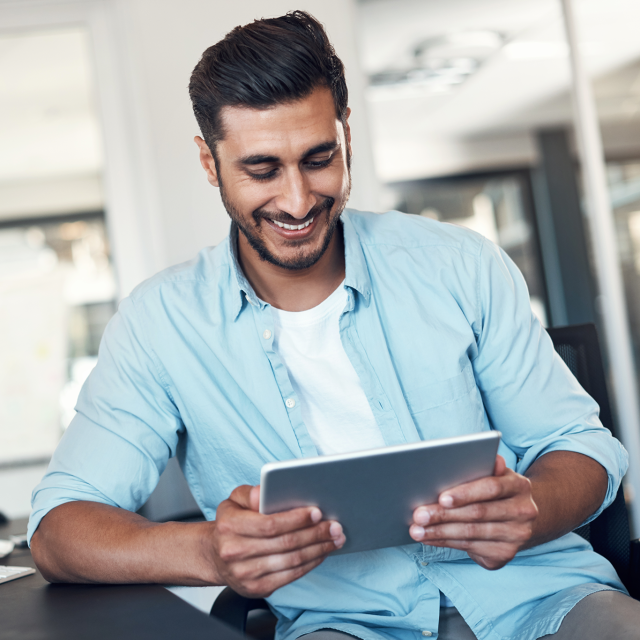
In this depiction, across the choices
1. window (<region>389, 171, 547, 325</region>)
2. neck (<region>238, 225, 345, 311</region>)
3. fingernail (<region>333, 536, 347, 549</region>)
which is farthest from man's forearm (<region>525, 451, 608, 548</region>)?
window (<region>389, 171, 547, 325</region>)

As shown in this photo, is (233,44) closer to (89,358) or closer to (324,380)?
(324,380)

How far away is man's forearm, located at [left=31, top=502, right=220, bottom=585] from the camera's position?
2.98ft

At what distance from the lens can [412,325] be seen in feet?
3.89

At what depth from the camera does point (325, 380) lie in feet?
3.90

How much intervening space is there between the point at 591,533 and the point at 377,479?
2.16ft

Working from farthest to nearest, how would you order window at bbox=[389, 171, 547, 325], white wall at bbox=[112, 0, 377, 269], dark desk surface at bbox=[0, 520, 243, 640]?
window at bbox=[389, 171, 547, 325]
white wall at bbox=[112, 0, 377, 269]
dark desk surface at bbox=[0, 520, 243, 640]

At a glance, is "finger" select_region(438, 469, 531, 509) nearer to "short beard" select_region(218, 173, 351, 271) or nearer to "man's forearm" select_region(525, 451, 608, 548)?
"man's forearm" select_region(525, 451, 608, 548)

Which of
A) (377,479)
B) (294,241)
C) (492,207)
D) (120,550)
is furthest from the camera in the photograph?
(492,207)

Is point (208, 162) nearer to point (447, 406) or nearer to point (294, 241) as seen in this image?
point (294, 241)

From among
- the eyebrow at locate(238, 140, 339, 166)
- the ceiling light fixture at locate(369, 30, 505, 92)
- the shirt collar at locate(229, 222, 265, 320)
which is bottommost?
the shirt collar at locate(229, 222, 265, 320)

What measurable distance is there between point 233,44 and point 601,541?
1085mm

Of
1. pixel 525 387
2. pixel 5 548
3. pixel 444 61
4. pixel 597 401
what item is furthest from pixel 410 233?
pixel 444 61

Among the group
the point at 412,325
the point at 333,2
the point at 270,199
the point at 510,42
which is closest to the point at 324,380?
the point at 412,325

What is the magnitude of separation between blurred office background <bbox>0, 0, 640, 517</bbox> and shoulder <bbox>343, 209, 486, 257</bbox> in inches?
31.0
